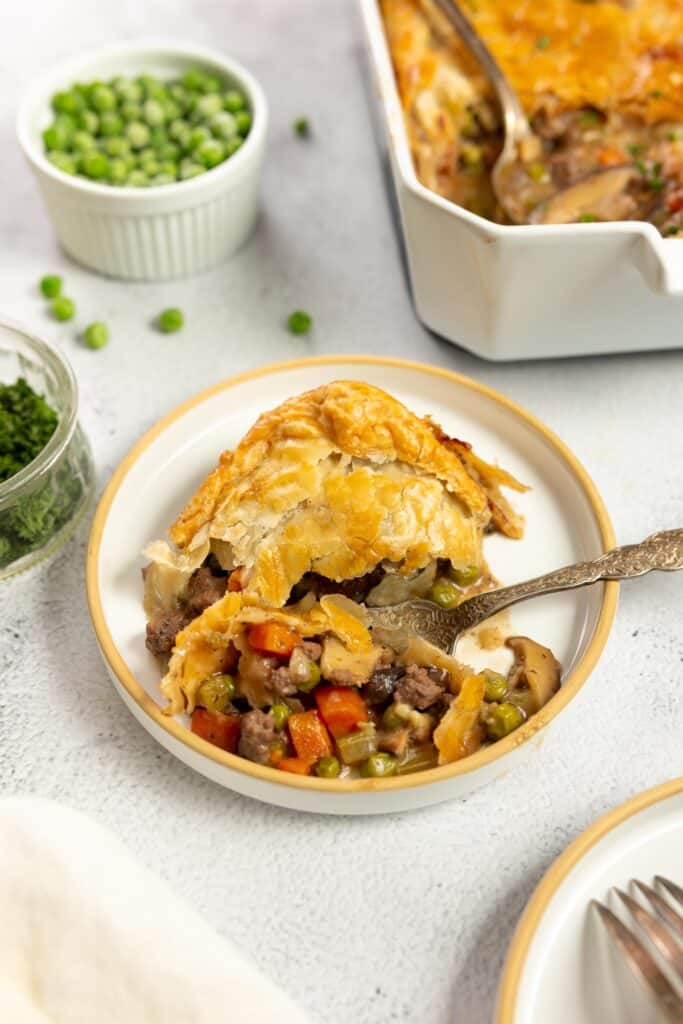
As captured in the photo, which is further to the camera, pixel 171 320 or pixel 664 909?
pixel 171 320

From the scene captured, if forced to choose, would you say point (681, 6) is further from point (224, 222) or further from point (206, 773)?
point (206, 773)

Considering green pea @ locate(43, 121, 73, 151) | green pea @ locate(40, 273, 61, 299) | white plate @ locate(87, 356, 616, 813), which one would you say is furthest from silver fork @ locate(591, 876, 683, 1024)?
green pea @ locate(43, 121, 73, 151)

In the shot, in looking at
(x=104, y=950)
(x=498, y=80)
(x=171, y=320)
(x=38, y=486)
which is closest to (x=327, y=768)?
(x=104, y=950)

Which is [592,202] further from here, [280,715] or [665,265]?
[280,715]

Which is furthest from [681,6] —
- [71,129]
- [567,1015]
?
[567,1015]

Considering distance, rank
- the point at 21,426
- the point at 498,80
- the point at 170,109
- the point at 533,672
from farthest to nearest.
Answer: the point at 170,109
the point at 498,80
the point at 21,426
the point at 533,672

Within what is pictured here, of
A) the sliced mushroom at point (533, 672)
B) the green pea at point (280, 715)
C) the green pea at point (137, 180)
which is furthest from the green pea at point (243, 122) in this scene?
the green pea at point (280, 715)
